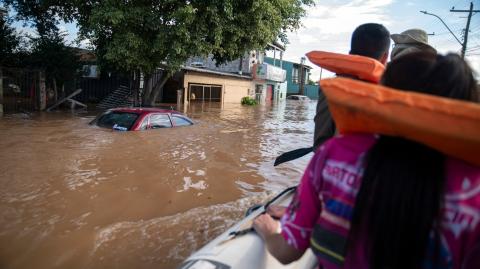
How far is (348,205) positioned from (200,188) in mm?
4864

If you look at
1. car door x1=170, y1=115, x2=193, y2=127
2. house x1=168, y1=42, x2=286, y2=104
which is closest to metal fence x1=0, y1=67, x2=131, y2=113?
house x1=168, y1=42, x2=286, y2=104

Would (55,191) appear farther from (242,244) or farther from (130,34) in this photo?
(130,34)

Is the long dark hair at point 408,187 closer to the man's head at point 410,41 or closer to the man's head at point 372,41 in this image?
the man's head at point 372,41

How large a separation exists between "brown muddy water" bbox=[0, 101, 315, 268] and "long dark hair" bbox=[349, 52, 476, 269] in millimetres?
2892

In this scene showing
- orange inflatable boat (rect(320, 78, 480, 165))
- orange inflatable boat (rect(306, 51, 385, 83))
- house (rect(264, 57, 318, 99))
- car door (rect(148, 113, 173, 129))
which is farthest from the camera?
house (rect(264, 57, 318, 99))

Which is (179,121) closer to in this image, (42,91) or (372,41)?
(42,91)

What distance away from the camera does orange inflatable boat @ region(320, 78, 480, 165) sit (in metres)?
0.99


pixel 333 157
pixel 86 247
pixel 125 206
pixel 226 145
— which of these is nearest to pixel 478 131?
pixel 333 157

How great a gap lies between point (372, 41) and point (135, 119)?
7.47 meters

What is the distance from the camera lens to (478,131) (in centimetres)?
98

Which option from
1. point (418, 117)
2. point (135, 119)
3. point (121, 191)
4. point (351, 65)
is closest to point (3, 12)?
point (135, 119)

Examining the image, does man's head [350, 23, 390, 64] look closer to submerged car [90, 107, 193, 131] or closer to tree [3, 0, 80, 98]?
submerged car [90, 107, 193, 131]

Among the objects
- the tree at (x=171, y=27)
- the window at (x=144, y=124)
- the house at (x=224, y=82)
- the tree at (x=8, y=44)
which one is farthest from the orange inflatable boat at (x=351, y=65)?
the tree at (x=8, y=44)

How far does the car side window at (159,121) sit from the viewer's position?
30.7 ft
